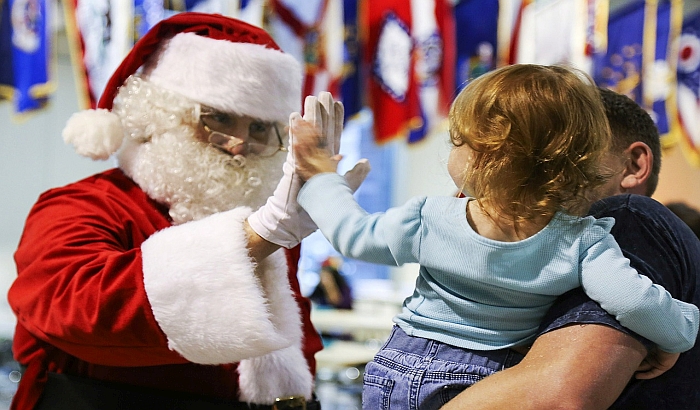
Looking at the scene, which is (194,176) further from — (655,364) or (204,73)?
(655,364)

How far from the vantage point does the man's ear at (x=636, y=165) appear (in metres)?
1.29

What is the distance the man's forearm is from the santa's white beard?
94 cm

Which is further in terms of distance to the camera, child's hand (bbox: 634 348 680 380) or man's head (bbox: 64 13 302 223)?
man's head (bbox: 64 13 302 223)

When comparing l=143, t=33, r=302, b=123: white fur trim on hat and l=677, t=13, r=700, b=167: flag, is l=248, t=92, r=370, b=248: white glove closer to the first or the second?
l=143, t=33, r=302, b=123: white fur trim on hat

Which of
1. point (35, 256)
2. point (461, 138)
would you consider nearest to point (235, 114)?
point (35, 256)

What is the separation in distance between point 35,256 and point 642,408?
123 cm

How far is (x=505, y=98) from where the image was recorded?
1.04 metres

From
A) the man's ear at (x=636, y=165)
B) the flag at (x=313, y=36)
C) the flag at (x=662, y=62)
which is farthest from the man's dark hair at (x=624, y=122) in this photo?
the flag at (x=662, y=62)

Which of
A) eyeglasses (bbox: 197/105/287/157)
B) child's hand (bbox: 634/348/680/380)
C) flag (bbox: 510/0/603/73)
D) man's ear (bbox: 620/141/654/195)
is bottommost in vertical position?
flag (bbox: 510/0/603/73)

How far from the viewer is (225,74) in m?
1.84

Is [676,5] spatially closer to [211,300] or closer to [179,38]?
[179,38]

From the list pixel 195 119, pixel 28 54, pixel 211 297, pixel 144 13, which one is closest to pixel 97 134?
pixel 195 119

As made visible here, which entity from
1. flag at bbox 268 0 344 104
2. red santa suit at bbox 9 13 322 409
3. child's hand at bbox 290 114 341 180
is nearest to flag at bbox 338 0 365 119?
flag at bbox 268 0 344 104

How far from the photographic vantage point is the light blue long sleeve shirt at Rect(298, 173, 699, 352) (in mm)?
996
